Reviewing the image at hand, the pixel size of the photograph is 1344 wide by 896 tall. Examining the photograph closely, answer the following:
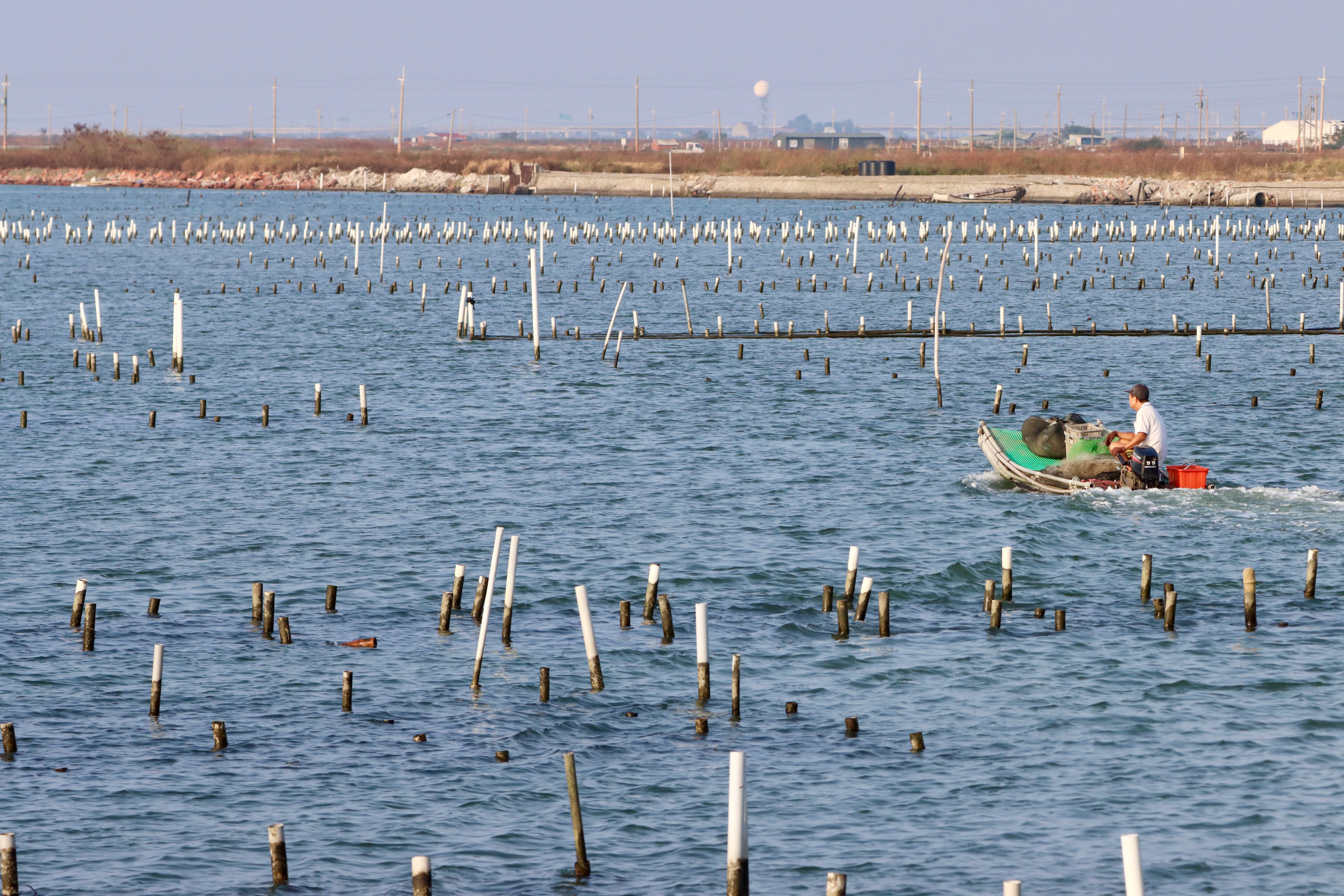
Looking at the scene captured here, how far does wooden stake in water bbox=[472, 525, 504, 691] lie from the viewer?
69.5ft

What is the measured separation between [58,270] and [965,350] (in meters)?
58.2

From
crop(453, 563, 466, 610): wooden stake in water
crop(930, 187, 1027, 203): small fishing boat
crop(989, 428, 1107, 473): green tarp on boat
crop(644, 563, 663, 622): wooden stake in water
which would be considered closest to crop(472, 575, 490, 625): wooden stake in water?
crop(453, 563, 466, 610): wooden stake in water

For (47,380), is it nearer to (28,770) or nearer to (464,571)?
(464,571)

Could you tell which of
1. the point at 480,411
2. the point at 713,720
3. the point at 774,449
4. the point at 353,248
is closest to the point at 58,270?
the point at 353,248

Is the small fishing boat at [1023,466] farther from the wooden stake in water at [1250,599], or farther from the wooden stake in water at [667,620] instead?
the wooden stake in water at [667,620]

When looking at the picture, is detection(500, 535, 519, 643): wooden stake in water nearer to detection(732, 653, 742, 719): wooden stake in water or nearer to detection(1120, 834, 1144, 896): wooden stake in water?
detection(732, 653, 742, 719): wooden stake in water

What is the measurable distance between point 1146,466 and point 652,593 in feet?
40.5

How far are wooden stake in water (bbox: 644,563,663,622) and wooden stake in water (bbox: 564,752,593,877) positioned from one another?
7.70 m

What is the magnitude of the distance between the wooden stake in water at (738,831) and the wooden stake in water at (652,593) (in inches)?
381

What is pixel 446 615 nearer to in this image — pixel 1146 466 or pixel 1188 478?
pixel 1146 466

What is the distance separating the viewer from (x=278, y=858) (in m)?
15.8

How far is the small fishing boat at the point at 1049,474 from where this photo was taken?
3306 centimetres

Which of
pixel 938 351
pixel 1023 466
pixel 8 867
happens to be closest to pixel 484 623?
pixel 8 867

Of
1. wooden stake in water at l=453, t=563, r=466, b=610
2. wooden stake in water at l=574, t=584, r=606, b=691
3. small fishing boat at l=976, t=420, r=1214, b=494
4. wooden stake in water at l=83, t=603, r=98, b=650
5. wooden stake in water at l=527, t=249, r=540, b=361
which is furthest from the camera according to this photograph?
wooden stake in water at l=527, t=249, r=540, b=361
